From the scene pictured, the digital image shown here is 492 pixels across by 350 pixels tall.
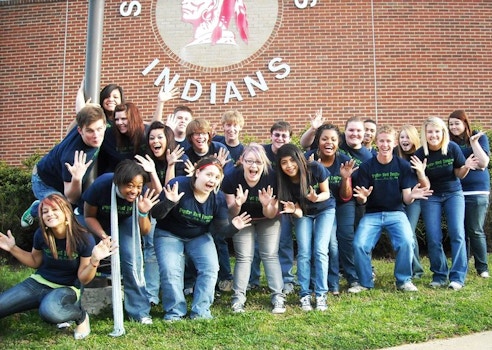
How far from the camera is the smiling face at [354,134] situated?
18.2ft

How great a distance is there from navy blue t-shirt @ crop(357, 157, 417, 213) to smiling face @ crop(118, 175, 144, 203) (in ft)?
7.33

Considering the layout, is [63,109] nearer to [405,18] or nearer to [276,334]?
[405,18]

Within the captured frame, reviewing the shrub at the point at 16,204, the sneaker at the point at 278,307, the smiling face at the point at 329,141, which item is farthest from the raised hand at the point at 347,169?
the shrub at the point at 16,204

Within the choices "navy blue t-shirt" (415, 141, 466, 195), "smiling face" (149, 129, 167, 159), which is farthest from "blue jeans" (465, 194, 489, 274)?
"smiling face" (149, 129, 167, 159)

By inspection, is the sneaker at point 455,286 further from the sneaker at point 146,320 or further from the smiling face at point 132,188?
the smiling face at point 132,188

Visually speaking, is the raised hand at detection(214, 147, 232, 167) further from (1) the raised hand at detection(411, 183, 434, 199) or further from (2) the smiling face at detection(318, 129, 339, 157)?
(1) the raised hand at detection(411, 183, 434, 199)

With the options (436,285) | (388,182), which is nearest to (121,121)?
(388,182)

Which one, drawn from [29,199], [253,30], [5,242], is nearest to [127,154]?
[5,242]

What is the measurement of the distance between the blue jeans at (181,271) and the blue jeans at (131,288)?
172 mm

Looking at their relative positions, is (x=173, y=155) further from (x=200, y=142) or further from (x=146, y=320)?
(x=146, y=320)

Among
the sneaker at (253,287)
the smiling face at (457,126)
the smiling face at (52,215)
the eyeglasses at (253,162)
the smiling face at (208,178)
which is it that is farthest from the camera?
the smiling face at (457,126)

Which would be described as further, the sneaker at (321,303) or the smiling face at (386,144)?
the smiling face at (386,144)

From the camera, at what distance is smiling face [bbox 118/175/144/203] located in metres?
4.17

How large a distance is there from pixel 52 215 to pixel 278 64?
6.15 metres
